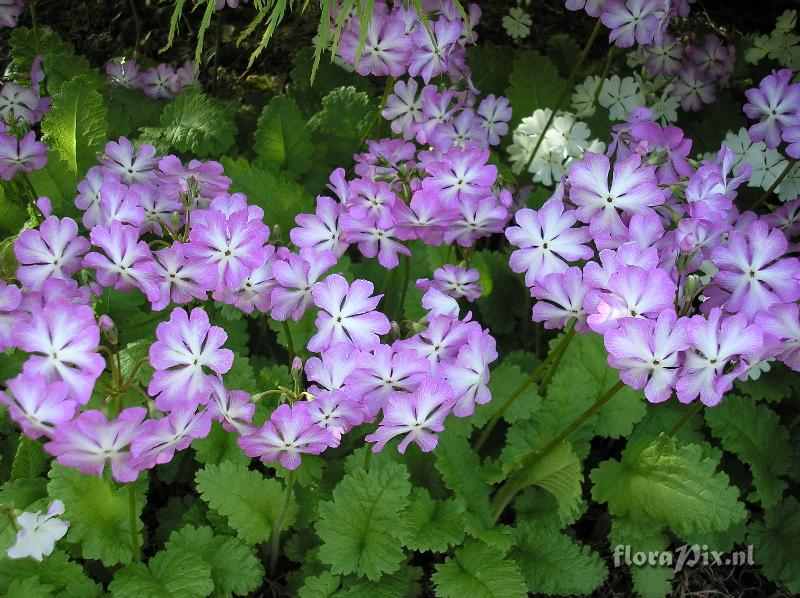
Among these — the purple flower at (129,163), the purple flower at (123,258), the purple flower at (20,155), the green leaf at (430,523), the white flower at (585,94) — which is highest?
the white flower at (585,94)

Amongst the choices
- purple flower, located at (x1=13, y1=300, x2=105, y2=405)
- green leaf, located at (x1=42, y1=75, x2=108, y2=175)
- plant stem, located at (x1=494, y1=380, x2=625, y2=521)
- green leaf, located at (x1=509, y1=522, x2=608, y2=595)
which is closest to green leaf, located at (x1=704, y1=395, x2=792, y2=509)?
plant stem, located at (x1=494, y1=380, x2=625, y2=521)

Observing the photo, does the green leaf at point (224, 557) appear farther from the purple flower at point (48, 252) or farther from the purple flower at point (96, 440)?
the purple flower at point (48, 252)

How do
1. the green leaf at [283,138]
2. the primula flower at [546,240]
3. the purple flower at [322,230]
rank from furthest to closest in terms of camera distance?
1. the green leaf at [283,138]
2. the purple flower at [322,230]
3. the primula flower at [546,240]

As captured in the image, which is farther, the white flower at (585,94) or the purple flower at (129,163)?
the white flower at (585,94)

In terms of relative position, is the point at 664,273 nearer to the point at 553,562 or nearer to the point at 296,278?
the point at 296,278

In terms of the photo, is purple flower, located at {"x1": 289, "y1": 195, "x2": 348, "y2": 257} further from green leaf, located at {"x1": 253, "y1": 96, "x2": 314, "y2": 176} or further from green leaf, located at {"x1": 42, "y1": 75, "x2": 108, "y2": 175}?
green leaf, located at {"x1": 42, "y1": 75, "x2": 108, "y2": 175}

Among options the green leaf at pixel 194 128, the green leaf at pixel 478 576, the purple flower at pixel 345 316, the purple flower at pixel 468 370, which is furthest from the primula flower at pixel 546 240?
the green leaf at pixel 194 128

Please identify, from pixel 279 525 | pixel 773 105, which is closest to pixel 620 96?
pixel 773 105
